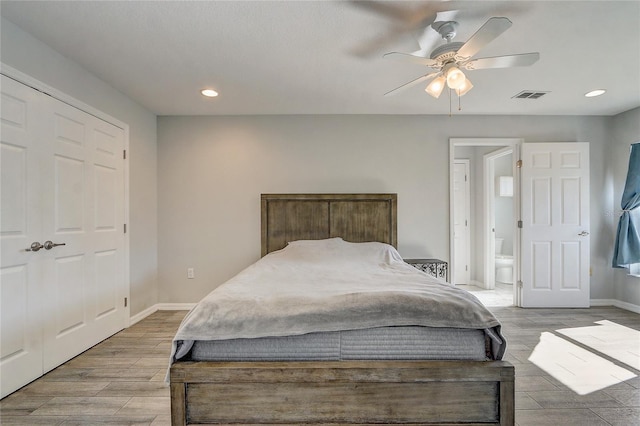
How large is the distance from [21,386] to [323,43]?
Answer: 308cm

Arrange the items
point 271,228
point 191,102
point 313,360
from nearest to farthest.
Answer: point 313,360 < point 191,102 < point 271,228

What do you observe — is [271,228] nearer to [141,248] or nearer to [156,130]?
[141,248]

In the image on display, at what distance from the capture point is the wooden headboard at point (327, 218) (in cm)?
389

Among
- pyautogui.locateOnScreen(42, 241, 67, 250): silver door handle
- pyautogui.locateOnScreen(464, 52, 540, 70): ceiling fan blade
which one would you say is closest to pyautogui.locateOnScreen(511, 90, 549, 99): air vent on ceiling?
pyautogui.locateOnScreen(464, 52, 540, 70): ceiling fan blade

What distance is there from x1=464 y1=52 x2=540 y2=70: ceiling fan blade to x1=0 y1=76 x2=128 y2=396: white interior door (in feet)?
9.72

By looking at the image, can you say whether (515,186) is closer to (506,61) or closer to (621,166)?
(621,166)

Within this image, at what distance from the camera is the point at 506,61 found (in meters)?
Result: 2.00

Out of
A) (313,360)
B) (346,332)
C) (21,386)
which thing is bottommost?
(21,386)

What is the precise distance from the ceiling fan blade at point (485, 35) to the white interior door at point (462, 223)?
147 inches

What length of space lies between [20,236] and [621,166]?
6.02m

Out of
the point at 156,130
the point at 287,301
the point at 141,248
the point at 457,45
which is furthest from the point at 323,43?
the point at 141,248

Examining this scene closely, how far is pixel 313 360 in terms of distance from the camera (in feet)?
4.87

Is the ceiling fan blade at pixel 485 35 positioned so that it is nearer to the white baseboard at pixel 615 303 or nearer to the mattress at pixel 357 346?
the mattress at pixel 357 346

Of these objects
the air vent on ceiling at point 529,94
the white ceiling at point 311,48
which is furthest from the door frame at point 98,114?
the air vent on ceiling at point 529,94
